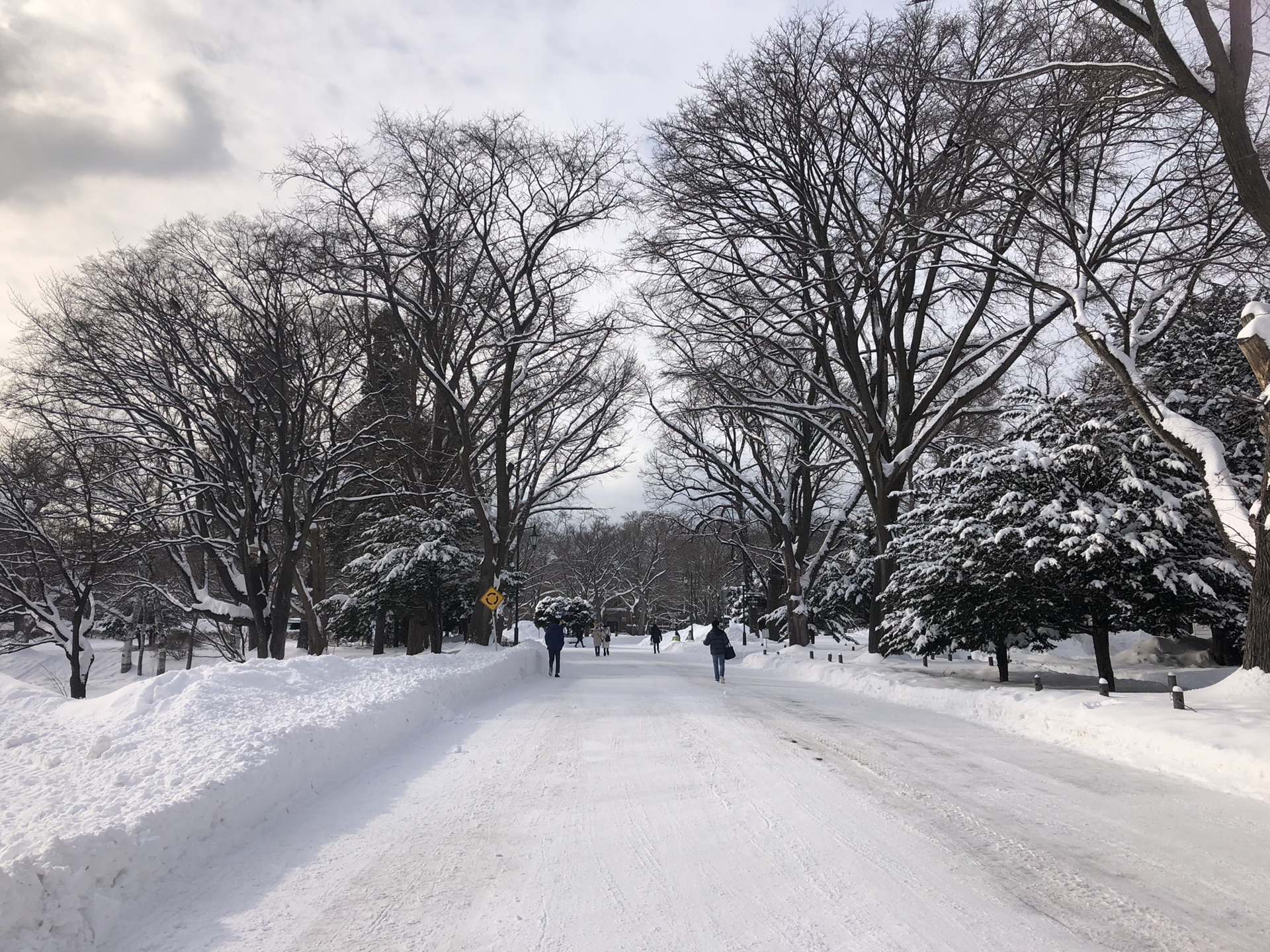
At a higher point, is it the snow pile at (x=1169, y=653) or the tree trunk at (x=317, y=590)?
the tree trunk at (x=317, y=590)

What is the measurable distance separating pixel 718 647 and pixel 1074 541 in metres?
9.12

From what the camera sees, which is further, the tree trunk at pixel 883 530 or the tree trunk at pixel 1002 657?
the tree trunk at pixel 883 530

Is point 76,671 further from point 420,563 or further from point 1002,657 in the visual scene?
point 1002,657

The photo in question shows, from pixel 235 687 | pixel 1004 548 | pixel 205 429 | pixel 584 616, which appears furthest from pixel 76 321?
pixel 584 616

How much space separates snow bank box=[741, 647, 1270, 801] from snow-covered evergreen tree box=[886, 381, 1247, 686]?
6.19ft

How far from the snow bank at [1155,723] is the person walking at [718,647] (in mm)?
5437

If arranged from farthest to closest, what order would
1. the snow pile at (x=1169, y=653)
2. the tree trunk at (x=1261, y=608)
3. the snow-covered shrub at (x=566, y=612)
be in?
the snow-covered shrub at (x=566, y=612) → the snow pile at (x=1169, y=653) → the tree trunk at (x=1261, y=608)

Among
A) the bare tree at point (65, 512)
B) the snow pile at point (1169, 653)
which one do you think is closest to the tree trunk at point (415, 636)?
the bare tree at point (65, 512)

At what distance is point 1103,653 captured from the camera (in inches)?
543

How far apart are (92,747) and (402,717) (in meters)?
3.99

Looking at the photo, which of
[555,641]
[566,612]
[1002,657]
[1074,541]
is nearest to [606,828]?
[1074,541]

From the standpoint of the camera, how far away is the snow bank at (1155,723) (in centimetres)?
719

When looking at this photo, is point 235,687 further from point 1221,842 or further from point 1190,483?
point 1190,483

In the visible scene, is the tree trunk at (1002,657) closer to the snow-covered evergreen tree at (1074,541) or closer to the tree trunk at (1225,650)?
the snow-covered evergreen tree at (1074,541)
